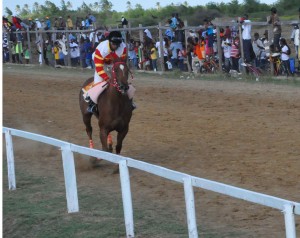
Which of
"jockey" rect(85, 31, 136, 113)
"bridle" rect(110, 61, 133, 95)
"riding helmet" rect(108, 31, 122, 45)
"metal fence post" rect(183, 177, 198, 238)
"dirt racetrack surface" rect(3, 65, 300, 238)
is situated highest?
"riding helmet" rect(108, 31, 122, 45)

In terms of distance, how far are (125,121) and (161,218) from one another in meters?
3.49

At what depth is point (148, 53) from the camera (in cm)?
2903

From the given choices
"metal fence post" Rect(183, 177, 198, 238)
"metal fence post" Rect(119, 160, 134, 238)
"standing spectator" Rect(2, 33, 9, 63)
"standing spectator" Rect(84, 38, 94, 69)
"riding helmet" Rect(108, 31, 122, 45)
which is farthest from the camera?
"standing spectator" Rect(2, 33, 9, 63)

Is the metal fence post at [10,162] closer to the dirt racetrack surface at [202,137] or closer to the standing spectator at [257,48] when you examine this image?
the dirt racetrack surface at [202,137]

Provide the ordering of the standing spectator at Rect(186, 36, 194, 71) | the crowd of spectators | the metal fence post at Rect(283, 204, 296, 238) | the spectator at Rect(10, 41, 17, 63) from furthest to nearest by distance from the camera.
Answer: the spectator at Rect(10, 41, 17, 63) → the standing spectator at Rect(186, 36, 194, 71) → the crowd of spectators → the metal fence post at Rect(283, 204, 296, 238)

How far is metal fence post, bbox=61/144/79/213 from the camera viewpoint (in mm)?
9398

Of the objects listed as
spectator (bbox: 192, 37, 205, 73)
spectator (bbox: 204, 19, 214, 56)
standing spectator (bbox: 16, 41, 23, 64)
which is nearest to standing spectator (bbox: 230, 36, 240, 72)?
spectator (bbox: 204, 19, 214, 56)

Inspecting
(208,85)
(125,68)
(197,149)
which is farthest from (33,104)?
(125,68)

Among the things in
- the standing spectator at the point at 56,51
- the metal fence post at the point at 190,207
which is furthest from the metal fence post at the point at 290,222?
the standing spectator at the point at 56,51

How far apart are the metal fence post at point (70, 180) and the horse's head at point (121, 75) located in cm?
228

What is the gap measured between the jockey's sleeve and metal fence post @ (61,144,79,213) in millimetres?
2860

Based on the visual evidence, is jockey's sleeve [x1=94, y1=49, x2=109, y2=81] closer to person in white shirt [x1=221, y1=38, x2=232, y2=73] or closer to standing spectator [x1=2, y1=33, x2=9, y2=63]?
person in white shirt [x1=221, y1=38, x2=232, y2=73]

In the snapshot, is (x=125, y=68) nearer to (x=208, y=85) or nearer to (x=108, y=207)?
(x=108, y=207)

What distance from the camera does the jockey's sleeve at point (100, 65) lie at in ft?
39.8
